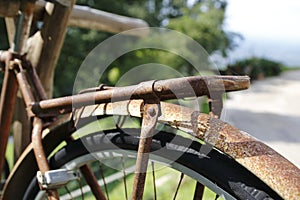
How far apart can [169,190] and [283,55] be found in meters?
8.79

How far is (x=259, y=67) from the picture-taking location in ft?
35.6

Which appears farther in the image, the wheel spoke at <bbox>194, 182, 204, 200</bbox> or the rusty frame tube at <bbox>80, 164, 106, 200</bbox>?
the rusty frame tube at <bbox>80, 164, 106, 200</bbox>

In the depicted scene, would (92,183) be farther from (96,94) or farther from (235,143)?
(235,143)

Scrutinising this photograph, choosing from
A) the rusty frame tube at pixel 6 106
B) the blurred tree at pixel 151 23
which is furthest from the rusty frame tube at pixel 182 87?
the blurred tree at pixel 151 23

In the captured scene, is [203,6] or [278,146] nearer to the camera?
[278,146]

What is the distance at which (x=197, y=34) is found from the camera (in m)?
7.27

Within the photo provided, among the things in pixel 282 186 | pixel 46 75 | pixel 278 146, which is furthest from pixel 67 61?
pixel 282 186

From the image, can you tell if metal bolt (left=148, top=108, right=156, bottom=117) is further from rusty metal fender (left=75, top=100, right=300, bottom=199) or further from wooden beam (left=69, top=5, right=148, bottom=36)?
wooden beam (left=69, top=5, right=148, bottom=36)

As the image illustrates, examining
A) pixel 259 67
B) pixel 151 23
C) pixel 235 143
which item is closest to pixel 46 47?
pixel 235 143

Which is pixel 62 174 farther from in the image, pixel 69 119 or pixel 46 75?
pixel 46 75

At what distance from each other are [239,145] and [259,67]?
10.5m

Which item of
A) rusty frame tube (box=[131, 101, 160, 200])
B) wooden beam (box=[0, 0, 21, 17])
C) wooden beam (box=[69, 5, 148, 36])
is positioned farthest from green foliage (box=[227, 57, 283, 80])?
rusty frame tube (box=[131, 101, 160, 200])

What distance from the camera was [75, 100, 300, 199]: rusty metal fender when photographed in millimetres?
624

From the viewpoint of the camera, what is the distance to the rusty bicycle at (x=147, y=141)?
67 centimetres
